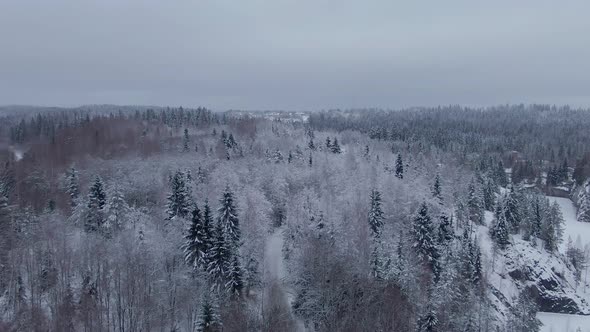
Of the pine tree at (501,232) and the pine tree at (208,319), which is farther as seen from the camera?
the pine tree at (501,232)

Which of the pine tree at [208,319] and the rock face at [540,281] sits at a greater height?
the pine tree at [208,319]

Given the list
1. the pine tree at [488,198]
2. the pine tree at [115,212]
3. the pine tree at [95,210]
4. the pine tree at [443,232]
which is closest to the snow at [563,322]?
the pine tree at [443,232]

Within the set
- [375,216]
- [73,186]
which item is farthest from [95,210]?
[375,216]

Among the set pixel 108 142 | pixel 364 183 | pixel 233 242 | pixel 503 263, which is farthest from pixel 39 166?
pixel 503 263

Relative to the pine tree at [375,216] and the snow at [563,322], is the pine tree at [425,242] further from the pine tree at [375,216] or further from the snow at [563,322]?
the snow at [563,322]

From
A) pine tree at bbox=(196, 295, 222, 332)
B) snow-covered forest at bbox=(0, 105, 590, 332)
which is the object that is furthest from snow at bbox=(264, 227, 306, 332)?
pine tree at bbox=(196, 295, 222, 332)
